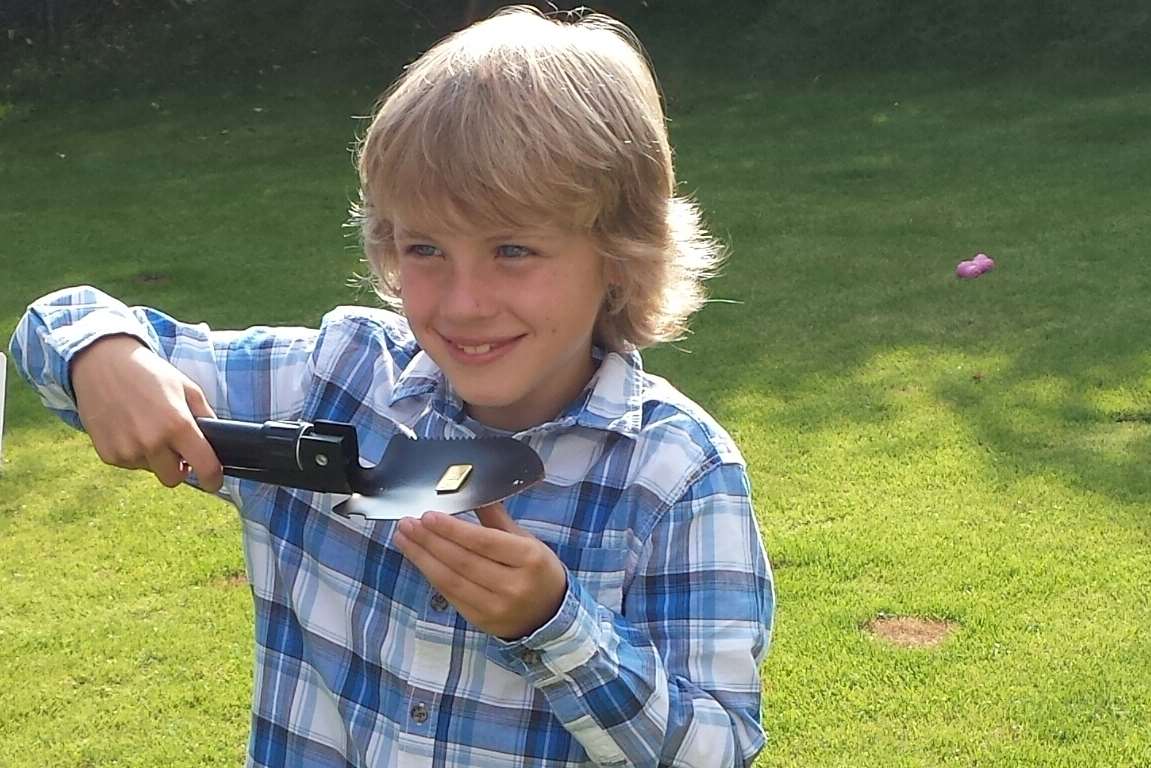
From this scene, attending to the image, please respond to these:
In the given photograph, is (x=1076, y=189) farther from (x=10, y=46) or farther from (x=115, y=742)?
(x=10, y=46)

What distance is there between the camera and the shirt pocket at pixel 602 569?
5.09 ft

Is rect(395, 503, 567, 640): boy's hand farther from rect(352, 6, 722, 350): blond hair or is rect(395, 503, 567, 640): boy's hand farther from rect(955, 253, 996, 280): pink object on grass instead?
rect(955, 253, 996, 280): pink object on grass

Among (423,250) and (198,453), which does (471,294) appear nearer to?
(423,250)

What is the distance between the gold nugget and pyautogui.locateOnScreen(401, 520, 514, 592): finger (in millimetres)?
45

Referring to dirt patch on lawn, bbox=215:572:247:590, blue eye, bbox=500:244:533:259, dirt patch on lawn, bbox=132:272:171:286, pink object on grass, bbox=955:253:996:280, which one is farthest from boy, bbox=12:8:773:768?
dirt patch on lawn, bbox=132:272:171:286

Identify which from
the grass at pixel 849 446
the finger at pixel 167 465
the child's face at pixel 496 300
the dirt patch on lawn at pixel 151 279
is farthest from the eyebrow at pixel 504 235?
the dirt patch on lawn at pixel 151 279

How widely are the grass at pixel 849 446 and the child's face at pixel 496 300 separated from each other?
6.03ft

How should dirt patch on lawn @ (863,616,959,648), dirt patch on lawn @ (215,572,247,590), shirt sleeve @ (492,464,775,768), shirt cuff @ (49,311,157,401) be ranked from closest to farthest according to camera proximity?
1. shirt sleeve @ (492,464,775,768)
2. shirt cuff @ (49,311,157,401)
3. dirt patch on lawn @ (863,616,959,648)
4. dirt patch on lawn @ (215,572,247,590)

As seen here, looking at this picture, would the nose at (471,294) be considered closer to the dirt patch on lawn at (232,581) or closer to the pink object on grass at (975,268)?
the dirt patch on lawn at (232,581)

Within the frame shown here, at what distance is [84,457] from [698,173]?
17.0 feet

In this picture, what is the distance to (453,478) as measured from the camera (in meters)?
1.35

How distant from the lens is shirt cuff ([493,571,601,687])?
A: 4.53 feet

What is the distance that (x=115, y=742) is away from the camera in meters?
3.31

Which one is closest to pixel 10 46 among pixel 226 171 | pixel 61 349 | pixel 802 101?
pixel 226 171
